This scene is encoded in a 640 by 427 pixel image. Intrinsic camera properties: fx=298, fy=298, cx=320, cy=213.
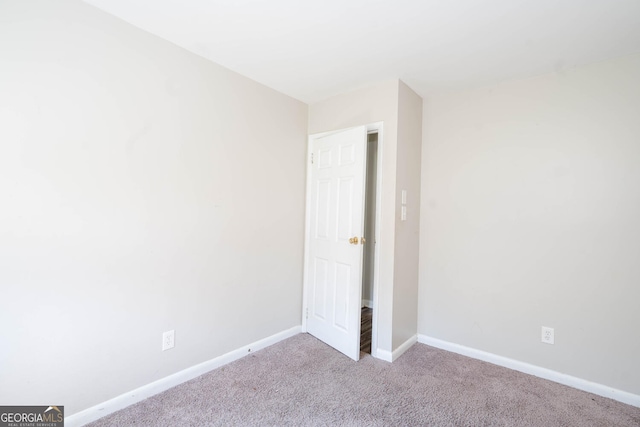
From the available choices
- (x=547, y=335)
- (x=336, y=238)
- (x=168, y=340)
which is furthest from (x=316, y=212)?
(x=547, y=335)

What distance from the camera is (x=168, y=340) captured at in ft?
6.77

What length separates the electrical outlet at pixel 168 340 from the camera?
204 cm

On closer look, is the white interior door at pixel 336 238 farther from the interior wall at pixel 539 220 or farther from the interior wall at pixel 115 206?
the interior wall at pixel 539 220

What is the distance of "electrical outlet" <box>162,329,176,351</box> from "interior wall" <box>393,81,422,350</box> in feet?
5.65

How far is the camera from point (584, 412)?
1.89 m

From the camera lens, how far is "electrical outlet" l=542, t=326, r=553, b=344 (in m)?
2.29

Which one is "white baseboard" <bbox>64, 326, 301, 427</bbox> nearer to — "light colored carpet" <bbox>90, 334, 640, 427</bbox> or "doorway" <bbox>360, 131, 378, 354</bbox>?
"light colored carpet" <bbox>90, 334, 640, 427</bbox>

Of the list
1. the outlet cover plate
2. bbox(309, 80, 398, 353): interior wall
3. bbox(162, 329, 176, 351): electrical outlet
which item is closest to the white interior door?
bbox(309, 80, 398, 353): interior wall

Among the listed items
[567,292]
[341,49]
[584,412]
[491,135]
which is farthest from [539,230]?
[341,49]

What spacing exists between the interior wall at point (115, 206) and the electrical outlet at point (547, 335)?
231 centimetres

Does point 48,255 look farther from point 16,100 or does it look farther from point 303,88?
point 303,88

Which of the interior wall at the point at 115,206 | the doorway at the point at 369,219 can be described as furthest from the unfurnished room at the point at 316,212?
the doorway at the point at 369,219

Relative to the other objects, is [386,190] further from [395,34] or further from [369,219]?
[369,219]

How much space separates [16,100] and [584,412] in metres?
3.70
